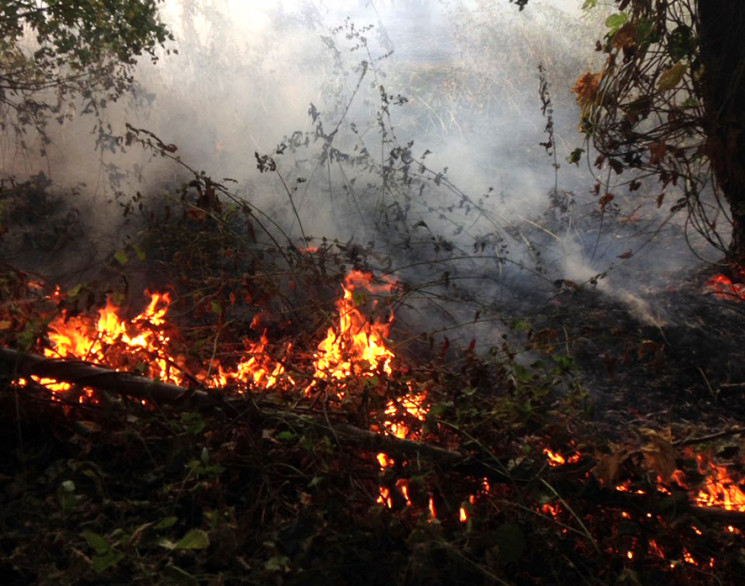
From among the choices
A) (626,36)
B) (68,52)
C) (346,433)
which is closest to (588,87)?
(626,36)

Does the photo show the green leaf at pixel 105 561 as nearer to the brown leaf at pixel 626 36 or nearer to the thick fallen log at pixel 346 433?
the thick fallen log at pixel 346 433

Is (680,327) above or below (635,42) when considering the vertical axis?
below

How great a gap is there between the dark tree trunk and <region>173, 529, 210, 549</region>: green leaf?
125 inches

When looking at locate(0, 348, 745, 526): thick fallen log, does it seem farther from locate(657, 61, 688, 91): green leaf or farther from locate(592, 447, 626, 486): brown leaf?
locate(657, 61, 688, 91): green leaf

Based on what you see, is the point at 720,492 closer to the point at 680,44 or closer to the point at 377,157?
the point at 680,44

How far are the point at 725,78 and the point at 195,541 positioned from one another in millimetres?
3419

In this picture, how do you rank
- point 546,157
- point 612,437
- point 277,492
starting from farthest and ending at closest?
point 546,157 < point 612,437 < point 277,492

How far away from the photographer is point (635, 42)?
3.41 metres

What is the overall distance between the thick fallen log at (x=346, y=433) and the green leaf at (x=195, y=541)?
0.54 metres

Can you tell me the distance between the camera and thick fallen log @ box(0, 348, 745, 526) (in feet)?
7.22

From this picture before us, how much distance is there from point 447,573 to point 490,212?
11.9 feet

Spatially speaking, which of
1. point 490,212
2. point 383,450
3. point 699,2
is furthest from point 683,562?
point 490,212

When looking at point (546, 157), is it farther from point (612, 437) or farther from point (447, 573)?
point (447, 573)

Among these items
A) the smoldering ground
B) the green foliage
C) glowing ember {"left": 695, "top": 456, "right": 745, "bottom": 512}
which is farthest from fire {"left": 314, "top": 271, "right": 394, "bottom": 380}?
the green foliage
